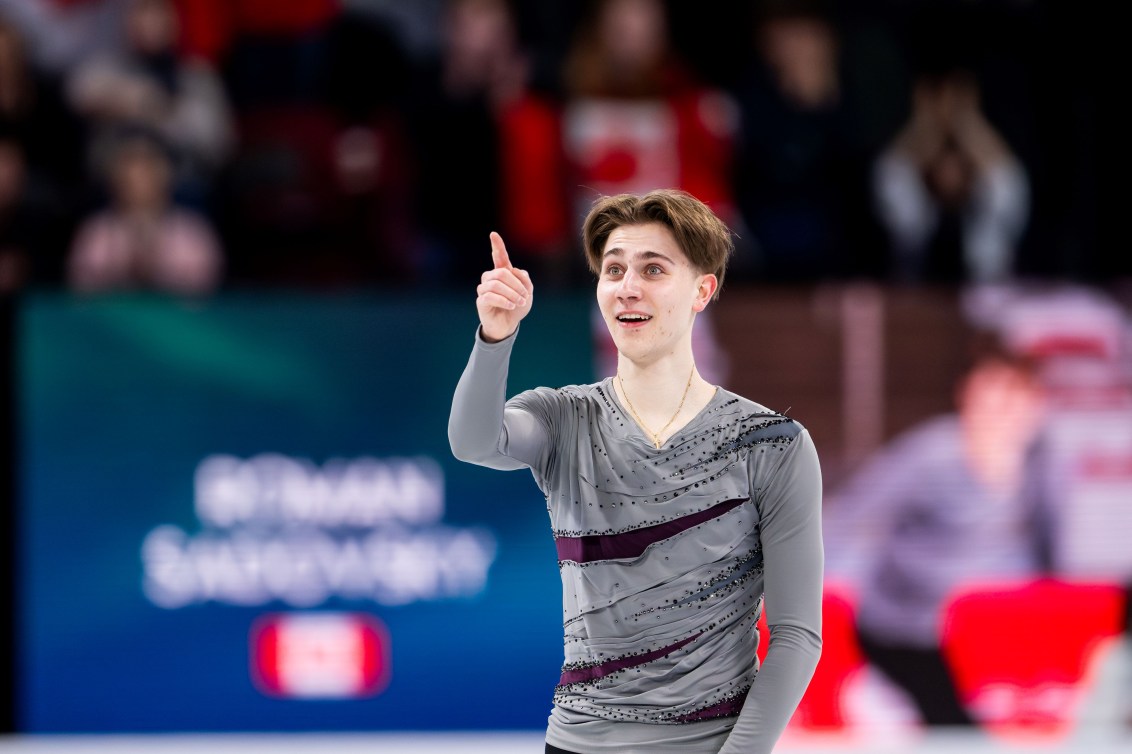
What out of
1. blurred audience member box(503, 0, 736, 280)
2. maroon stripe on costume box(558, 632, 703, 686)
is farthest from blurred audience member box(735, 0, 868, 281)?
maroon stripe on costume box(558, 632, 703, 686)

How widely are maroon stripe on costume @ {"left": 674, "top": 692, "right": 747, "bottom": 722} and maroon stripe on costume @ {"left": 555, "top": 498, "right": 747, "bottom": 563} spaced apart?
0.87 ft

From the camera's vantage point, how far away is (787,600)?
224 centimetres

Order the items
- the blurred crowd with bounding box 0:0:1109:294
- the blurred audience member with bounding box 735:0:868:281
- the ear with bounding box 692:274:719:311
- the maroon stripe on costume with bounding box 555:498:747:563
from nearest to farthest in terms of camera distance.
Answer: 1. the maroon stripe on costume with bounding box 555:498:747:563
2. the ear with bounding box 692:274:719:311
3. the blurred crowd with bounding box 0:0:1109:294
4. the blurred audience member with bounding box 735:0:868:281

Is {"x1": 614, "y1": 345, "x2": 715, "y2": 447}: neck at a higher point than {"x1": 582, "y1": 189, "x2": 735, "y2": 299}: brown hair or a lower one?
lower

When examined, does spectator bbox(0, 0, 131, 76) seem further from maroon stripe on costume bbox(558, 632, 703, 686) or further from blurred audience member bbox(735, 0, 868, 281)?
maroon stripe on costume bbox(558, 632, 703, 686)

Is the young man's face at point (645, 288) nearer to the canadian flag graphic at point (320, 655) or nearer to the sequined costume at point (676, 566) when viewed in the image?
the sequined costume at point (676, 566)

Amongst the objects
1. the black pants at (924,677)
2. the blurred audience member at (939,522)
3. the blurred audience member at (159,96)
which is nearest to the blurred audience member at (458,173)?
the blurred audience member at (159,96)

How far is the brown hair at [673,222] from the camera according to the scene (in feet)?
7.61

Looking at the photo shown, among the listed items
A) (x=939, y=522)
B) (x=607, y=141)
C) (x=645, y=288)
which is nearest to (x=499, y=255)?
(x=645, y=288)

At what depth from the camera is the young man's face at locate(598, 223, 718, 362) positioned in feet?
7.57

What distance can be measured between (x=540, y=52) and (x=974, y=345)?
2894 mm

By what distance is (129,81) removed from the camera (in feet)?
23.2

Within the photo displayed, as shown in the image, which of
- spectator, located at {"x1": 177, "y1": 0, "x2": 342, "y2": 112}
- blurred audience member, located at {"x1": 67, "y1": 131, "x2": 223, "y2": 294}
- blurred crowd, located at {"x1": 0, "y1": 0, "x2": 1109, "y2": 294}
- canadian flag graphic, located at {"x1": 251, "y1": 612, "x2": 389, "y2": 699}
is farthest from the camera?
spectator, located at {"x1": 177, "y1": 0, "x2": 342, "y2": 112}

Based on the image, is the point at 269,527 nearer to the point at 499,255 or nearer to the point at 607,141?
the point at 607,141
